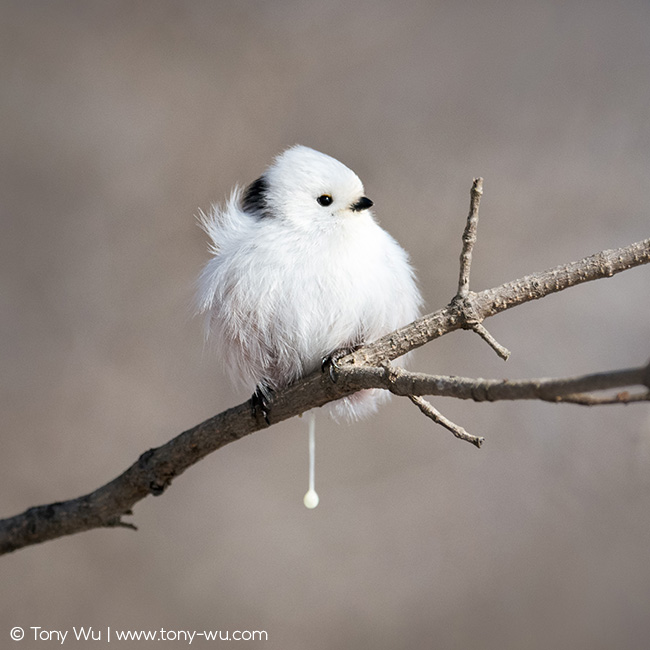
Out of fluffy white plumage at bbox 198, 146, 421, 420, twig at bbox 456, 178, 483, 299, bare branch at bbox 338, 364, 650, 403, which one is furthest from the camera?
fluffy white plumage at bbox 198, 146, 421, 420

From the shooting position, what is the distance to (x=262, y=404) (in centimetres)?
91

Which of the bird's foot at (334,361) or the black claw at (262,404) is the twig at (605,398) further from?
the black claw at (262,404)

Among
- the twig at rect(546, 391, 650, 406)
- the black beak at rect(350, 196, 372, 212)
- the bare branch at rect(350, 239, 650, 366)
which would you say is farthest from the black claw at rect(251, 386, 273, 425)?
the twig at rect(546, 391, 650, 406)

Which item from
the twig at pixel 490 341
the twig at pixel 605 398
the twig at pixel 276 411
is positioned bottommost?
the twig at pixel 605 398

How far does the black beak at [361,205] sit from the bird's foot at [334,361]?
172 mm

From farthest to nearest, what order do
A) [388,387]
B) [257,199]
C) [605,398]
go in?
[257,199] → [388,387] → [605,398]

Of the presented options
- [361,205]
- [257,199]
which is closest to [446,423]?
[361,205]

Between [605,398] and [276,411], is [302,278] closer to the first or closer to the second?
[276,411]

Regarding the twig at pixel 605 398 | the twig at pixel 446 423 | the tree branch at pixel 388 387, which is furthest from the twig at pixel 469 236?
the twig at pixel 605 398

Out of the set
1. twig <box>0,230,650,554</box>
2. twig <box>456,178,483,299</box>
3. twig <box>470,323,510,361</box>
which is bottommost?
twig <box>470,323,510,361</box>

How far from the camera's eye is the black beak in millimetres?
909

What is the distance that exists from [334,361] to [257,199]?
0.27 metres

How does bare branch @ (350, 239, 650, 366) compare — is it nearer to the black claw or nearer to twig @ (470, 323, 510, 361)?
twig @ (470, 323, 510, 361)

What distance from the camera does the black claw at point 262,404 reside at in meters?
0.90
